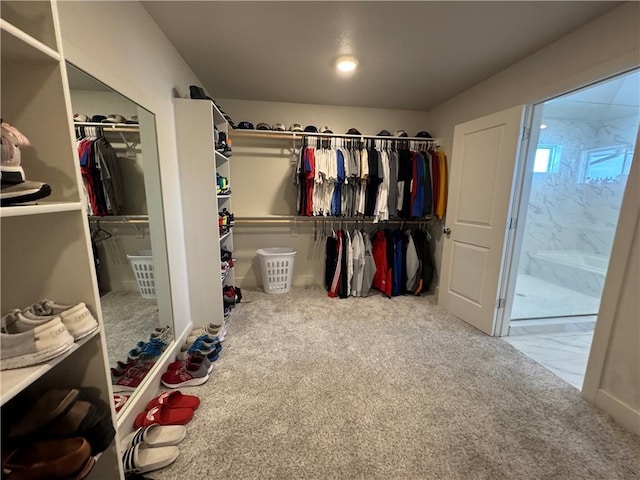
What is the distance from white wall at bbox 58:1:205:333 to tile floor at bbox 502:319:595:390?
110 inches

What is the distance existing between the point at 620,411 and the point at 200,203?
2971mm

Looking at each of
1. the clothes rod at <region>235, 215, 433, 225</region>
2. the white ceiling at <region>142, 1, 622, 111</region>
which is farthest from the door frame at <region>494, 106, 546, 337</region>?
the clothes rod at <region>235, 215, 433, 225</region>

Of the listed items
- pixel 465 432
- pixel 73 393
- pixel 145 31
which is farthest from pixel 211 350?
pixel 145 31

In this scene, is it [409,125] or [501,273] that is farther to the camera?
[409,125]

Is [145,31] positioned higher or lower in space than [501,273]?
higher

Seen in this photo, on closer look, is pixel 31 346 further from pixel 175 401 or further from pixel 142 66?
pixel 142 66

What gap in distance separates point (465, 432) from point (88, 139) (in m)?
2.43

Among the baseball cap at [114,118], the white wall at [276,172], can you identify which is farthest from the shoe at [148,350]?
the white wall at [276,172]

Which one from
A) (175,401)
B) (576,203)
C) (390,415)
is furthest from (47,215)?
(576,203)

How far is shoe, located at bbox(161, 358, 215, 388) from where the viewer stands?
1642 mm

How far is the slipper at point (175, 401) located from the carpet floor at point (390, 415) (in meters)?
0.06

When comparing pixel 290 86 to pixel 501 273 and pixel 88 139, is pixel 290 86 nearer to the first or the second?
pixel 88 139

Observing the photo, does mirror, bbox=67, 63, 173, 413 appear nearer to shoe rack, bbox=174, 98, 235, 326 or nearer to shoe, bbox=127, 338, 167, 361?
shoe, bbox=127, 338, 167, 361

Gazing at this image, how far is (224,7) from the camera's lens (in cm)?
151
